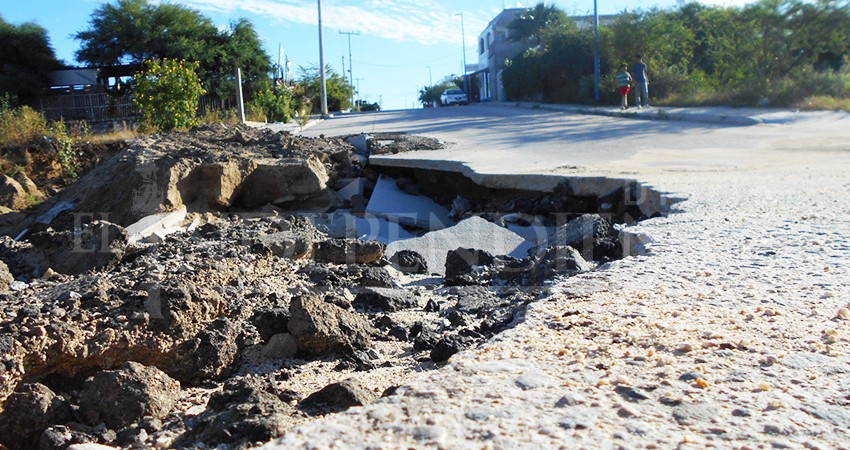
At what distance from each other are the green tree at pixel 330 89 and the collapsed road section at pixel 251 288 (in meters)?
34.4

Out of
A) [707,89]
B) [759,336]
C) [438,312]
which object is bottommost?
[438,312]

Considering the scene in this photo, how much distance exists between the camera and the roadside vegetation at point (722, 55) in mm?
18609

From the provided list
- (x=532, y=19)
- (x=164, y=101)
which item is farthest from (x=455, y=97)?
(x=164, y=101)

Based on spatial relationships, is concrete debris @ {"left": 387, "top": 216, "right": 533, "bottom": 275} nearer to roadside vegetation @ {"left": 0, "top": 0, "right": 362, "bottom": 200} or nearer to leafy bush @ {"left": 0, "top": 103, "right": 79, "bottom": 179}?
leafy bush @ {"left": 0, "top": 103, "right": 79, "bottom": 179}

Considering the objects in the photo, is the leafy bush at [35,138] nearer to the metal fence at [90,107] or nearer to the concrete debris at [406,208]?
the concrete debris at [406,208]

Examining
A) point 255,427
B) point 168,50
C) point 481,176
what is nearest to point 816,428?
point 255,427

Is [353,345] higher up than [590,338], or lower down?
lower down

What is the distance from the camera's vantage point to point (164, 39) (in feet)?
93.2

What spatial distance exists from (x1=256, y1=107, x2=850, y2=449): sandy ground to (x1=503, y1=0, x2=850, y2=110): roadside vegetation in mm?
14741

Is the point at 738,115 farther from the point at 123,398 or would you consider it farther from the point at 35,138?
the point at 123,398

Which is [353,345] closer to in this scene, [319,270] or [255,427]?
[255,427]

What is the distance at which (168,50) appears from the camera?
91.6 ft

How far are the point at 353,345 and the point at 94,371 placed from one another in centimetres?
105

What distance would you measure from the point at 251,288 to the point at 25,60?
101 feet
